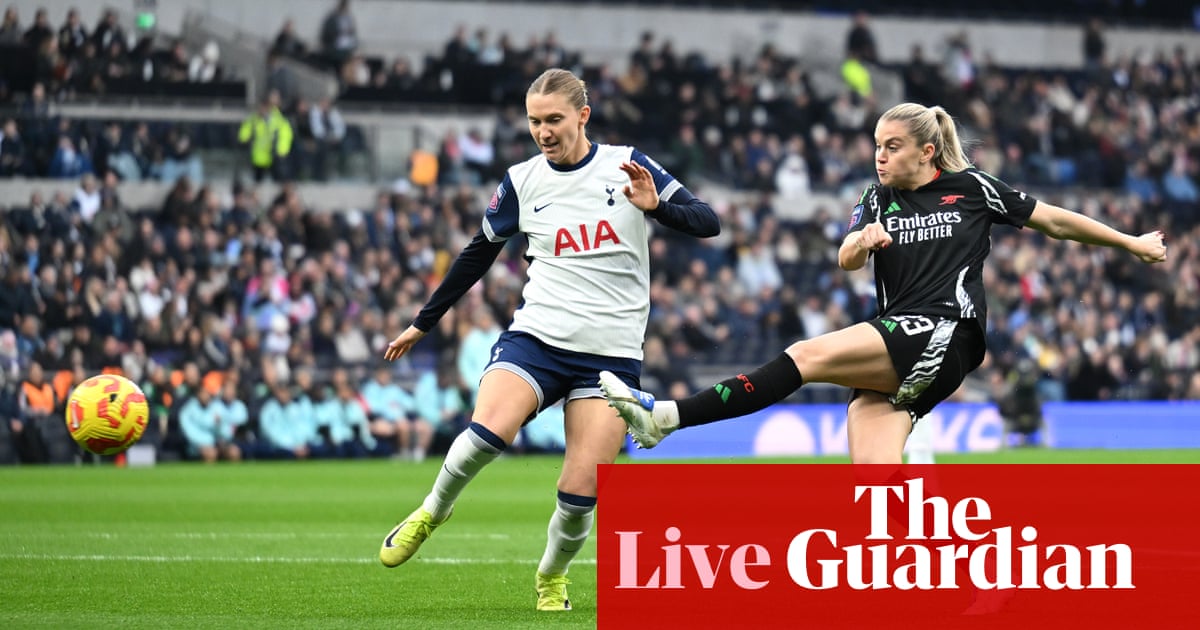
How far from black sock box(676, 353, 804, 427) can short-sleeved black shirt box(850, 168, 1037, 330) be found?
528 millimetres

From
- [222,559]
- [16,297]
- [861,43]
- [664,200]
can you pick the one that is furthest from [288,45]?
[664,200]

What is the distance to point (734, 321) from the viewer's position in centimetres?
2567

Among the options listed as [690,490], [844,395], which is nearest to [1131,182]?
[844,395]

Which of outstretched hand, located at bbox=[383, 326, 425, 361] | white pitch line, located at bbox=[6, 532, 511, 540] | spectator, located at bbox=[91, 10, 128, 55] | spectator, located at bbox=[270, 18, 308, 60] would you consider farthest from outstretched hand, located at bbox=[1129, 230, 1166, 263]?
spectator, located at bbox=[270, 18, 308, 60]

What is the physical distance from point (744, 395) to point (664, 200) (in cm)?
115

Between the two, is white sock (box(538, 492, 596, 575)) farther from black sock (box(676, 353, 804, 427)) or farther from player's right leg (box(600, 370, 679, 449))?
black sock (box(676, 353, 804, 427))

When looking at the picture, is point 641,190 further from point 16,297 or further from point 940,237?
point 16,297

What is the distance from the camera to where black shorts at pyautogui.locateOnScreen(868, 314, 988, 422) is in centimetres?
704

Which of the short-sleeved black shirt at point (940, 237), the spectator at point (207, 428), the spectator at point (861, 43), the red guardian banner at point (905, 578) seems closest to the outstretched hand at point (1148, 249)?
the short-sleeved black shirt at point (940, 237)

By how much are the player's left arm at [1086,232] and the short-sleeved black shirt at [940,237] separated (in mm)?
70

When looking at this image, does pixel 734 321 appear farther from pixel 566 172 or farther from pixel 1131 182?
pixel 566 172

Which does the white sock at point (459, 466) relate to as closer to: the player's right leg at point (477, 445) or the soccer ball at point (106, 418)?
the player's right leg at point (477, 445)

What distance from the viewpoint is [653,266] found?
86.2 feet

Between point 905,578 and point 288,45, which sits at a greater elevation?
point 288,45
